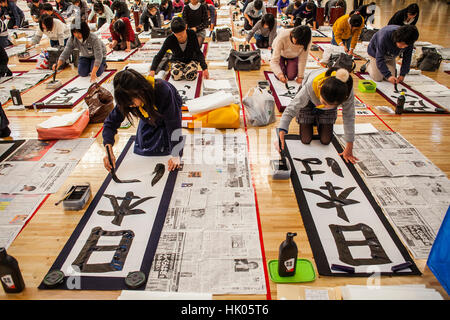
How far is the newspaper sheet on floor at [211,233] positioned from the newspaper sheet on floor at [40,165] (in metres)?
1.01

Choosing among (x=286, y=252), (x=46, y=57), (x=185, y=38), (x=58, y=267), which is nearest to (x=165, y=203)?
(x=58, y=267)

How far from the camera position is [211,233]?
7.04ft

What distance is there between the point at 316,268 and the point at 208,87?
310 cm

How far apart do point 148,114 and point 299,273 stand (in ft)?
5.19

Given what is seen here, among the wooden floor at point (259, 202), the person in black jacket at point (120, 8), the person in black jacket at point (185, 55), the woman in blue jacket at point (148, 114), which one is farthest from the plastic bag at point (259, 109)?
the person in black jacket at point (120, 8)

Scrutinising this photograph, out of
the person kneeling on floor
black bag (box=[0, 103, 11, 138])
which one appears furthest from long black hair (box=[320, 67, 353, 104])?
black bag (box=[0, 103, 11, 138])

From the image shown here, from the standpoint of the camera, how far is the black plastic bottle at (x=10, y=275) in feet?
5.41

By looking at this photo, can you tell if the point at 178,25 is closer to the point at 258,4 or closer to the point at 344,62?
the point at 344,62

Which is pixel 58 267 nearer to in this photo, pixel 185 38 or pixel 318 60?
pixel 185 38

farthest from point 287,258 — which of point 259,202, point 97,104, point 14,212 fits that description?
point 97,104

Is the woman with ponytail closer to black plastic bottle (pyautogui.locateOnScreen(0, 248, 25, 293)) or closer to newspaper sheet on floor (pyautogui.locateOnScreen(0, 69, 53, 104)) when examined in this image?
A: black plastic bottle (pyautogui.locateOnScreen(0, 248, 25, 293))

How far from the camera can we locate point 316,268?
191 centimetres

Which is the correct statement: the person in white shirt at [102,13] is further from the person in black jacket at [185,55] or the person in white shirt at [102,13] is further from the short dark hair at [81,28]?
the person in black jacket at [185,55]

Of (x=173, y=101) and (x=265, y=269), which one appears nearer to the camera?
(x=265, y=269)
